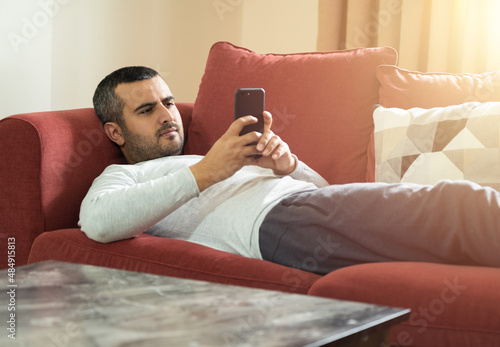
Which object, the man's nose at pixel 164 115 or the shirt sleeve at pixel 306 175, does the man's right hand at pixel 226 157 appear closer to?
the shirt sleeve at pixel 306 175

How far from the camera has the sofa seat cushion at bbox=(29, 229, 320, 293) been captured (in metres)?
1.26

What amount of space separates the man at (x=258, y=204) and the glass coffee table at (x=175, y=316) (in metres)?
0.52

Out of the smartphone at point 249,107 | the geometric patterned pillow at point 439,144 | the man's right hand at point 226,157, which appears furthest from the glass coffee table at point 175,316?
the geometric patterned pillow at point 439,144

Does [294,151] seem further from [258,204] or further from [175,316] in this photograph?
[175,316]

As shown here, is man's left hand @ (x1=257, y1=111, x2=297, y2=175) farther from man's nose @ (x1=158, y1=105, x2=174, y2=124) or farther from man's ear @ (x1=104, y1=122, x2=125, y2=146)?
man's ear @ (x1=104, y1=122, x2=125, y2=146)

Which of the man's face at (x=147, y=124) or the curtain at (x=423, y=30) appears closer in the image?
the man's face at (x=147, y=124)

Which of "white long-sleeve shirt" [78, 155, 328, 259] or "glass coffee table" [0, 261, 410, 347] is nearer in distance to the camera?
"glass coffee table" [0, 261, 410, 347]

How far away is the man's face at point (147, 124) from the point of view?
1.92 metres

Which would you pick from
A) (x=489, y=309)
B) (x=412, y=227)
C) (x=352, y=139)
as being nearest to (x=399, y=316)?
(x=489, y=309)

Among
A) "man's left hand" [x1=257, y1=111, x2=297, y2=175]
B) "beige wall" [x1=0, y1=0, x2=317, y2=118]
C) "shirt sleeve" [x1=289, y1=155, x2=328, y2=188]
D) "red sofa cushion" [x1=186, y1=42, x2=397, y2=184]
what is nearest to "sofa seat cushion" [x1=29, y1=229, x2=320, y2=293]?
"man's left hand" [x1=257, y1=111, x2=297, y2=175]

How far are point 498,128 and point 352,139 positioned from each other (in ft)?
1.53

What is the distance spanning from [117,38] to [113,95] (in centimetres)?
119

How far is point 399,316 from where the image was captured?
27.3 inches

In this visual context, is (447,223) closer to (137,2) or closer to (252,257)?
(252,257)
